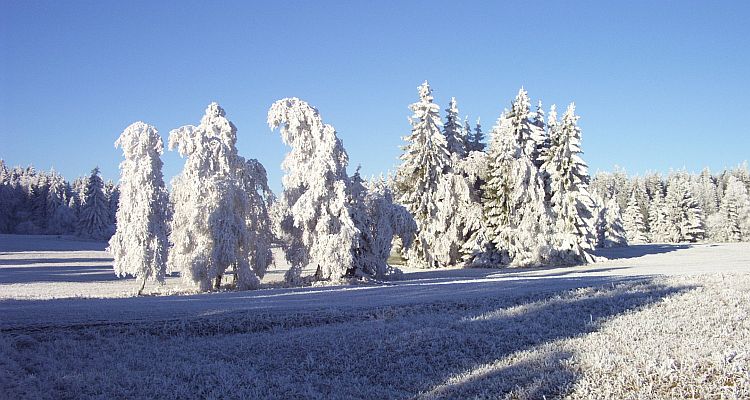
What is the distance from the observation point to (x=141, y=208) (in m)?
25.5

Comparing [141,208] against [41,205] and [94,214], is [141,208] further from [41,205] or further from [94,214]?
Result: [41,205]

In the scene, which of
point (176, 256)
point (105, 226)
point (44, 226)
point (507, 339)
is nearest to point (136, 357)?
point (507, 339)

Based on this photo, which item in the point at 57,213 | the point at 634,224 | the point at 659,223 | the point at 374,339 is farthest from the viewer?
the point at 57,213

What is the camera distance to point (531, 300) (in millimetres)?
15492

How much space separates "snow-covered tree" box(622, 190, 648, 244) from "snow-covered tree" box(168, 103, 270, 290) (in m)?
81.8

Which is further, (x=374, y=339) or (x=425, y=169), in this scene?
(x=425, y=169)

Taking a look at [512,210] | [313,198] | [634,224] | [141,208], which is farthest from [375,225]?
[634,224]

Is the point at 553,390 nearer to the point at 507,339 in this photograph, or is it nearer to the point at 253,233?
the point at 507,339

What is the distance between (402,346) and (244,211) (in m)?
19.3

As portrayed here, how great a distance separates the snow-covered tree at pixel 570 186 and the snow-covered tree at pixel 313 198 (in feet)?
71.8

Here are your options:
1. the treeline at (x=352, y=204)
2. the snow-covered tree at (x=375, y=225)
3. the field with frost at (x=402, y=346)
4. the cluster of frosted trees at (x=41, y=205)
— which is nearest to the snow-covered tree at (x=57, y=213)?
the cluster of frosted trees at (x=41, y=205)

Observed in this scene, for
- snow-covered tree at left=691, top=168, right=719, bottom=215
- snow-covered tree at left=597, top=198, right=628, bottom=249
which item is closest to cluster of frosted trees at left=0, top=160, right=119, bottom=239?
snow-covered tree at left=597, top=198, right=628, bottom=249

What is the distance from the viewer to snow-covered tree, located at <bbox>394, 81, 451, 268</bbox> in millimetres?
44312

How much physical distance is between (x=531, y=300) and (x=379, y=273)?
A: 54.7ft
